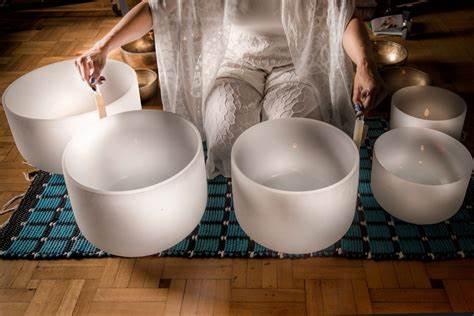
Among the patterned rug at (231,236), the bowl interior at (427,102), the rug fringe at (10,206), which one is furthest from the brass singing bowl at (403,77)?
the rug fringe at (10,206)

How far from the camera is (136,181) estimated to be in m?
1.08

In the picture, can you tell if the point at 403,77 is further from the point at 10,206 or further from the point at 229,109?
the point at 10,206

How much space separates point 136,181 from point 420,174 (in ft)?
1.95

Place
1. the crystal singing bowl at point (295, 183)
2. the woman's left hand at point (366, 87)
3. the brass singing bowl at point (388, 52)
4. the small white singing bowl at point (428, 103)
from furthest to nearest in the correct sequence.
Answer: the brass singing bowl at point (388, 52) → the small white singing bowl at point (428, 103) → the woman's left hand at point (366, 87) → the crystal singing bowl at point (295, 183)

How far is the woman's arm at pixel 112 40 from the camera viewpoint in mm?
1012

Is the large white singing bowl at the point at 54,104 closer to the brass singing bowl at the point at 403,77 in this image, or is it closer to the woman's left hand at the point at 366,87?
the woman's left hand at the point at 366,87

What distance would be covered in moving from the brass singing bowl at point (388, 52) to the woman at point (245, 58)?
41cm

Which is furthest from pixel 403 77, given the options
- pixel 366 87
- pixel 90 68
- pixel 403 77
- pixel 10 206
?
pixel 10 206

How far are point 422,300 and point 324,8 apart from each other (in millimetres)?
603

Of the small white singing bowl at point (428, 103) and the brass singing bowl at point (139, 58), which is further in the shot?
the brass singing bowl at point (139, 58)

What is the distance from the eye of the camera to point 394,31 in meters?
1.70

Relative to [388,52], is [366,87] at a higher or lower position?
higher

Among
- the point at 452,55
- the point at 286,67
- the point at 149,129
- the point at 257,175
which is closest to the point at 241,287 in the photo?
the point at 257,175

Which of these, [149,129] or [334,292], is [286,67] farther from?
[334,292]
